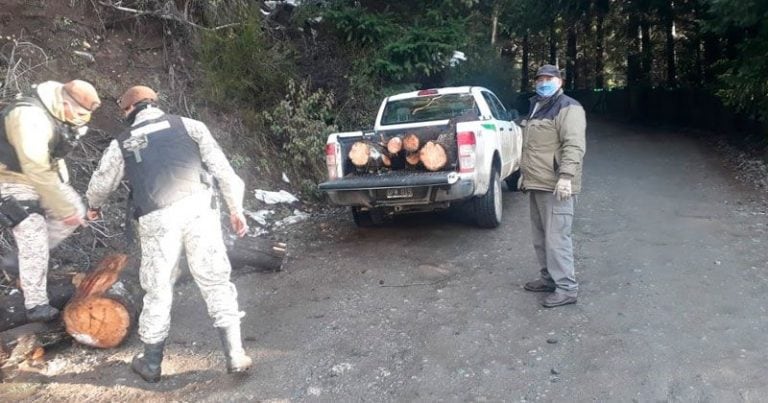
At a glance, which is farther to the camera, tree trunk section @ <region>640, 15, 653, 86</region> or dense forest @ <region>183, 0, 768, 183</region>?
tree trunk section @ <region>640, 15, 653, 86</region>

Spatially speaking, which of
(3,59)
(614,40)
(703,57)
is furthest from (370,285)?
(614,40)

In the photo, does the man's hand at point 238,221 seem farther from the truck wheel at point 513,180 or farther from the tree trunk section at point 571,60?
the tree trunk section at point 571,60

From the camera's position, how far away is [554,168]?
193 inches

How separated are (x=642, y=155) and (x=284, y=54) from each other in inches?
317

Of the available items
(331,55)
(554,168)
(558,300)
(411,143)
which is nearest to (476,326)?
(558,300)

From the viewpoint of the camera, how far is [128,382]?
13.0 ft

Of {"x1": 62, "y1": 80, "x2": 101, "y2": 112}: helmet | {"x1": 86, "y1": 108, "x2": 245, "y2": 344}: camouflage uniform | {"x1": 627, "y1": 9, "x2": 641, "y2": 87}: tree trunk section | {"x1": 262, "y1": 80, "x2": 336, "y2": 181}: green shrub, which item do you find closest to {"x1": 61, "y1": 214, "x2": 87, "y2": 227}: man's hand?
{"x1": 86, "y1": 108, "x2": 245, "y2": 344}: camouflage uniform

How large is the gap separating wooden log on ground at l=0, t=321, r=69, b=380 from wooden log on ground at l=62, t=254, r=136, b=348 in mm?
137

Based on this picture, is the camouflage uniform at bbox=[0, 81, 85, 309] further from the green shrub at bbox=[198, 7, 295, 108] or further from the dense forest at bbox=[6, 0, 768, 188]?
the green shrub at bbox=[198, 7, 295, 108]

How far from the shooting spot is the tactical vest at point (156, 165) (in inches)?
147

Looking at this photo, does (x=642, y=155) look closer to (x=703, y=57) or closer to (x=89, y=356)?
(x=703, y=57)

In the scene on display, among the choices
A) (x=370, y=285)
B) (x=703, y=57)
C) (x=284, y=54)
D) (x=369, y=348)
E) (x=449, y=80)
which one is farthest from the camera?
(x=703, y=57)

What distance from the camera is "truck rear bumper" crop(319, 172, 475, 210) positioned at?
6246mm

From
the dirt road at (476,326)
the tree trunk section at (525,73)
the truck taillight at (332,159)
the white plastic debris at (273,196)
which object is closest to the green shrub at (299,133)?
the white plastic debris at (273,196)
